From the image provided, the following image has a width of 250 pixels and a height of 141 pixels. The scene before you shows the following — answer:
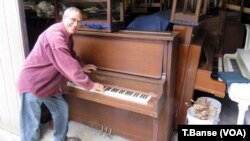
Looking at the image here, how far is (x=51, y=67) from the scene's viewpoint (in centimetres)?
192

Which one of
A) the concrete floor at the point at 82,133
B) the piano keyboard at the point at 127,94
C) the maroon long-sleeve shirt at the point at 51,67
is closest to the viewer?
the maroon long-sleeve shirt at the point at 51,67

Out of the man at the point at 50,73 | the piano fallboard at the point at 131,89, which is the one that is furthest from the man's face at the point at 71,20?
the piano fallboard at the point at 131,89

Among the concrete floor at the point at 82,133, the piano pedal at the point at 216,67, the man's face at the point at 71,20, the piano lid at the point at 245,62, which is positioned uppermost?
the man's face at the point at 71,20

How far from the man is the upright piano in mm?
145

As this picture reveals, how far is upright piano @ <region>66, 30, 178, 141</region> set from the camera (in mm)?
1911

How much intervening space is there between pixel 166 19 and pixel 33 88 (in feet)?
4.63

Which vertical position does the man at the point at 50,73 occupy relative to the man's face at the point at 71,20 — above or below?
below

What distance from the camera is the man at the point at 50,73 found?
1.77 m

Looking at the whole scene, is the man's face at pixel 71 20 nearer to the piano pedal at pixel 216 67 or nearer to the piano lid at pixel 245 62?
the piano pedal at pixel 216 67

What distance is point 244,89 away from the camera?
1901mm

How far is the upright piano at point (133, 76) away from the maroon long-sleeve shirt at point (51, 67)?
27 centimetres

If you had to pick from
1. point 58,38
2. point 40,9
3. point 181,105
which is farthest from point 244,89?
point 40,9

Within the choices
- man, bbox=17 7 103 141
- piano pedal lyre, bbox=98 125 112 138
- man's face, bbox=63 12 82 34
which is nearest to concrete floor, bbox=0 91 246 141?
piano pedal lyre, bbox=98 125 112 138

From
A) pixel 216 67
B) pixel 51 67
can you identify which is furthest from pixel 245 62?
pixel 51 67
